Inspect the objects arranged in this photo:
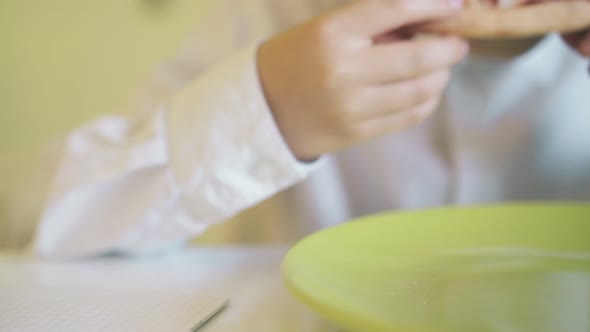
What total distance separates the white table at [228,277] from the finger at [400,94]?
0.50 ft

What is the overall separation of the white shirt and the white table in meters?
0.03

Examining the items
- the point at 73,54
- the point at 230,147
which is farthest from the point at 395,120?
the point at 73,54

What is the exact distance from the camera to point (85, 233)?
508 mm

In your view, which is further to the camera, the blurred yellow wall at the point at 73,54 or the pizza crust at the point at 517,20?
the blurred yellow wall at the point at 73,54

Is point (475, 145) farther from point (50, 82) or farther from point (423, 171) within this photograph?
point (50, 82)

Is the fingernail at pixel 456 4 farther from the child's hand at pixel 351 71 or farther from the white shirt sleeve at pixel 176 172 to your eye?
the white shirt sleeve at pixel 176 172

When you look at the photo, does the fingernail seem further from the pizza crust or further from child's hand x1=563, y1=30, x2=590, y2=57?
child's hand x1=563, y1=30, x2=590, y2=57

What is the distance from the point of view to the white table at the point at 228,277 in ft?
0.99

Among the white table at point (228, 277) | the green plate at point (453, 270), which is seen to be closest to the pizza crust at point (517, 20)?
the green plate at point (453, 270)

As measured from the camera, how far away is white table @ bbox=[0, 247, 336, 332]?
303 mm

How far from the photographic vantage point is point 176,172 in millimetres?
463

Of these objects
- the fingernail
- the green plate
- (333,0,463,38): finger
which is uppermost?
(333,0,463,38): finger

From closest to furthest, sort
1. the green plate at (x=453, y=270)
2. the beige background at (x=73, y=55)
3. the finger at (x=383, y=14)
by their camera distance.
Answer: the green plate at (x=453, y=270) → the finger at (x=383, y=14) → the beige background at (x=73, y=55)

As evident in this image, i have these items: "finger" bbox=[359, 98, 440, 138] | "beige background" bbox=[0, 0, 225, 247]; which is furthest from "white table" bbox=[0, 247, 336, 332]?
"beige background" bbox=[0, 0, 225, 247]
